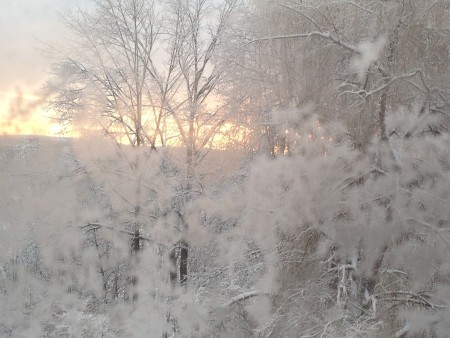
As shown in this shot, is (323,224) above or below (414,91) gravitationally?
below

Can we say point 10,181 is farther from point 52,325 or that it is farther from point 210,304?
point 210,304

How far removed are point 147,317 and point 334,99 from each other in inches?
189

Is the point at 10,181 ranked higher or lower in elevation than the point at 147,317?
higher

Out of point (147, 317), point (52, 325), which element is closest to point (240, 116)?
point (147, 317)

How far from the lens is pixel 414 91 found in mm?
3701

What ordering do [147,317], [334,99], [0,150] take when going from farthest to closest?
[0,150], [147,317], [334,99]

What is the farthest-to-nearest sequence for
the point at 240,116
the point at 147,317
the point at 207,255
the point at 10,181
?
the point at 10,181
the point at 147,317
the point at 207,255
the point at 240,116

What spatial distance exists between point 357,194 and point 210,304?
7.46ft

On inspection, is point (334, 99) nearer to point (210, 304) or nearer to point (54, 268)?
point (210, 304)

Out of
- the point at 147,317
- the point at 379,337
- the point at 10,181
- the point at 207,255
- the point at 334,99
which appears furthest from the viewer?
the point at 10,181

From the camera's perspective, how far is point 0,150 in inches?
302

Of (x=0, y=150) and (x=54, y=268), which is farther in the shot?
(x=54, y=268)

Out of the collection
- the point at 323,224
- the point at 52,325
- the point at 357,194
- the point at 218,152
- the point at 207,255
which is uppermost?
the point at 218,152

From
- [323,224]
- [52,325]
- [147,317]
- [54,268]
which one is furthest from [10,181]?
[323,224]
